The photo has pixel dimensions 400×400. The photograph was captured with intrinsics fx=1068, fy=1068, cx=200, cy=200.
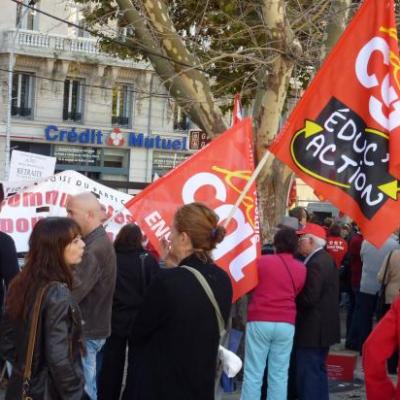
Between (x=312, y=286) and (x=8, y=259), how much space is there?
2.46 meters

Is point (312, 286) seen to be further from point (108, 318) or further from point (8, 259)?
point (8, 259)

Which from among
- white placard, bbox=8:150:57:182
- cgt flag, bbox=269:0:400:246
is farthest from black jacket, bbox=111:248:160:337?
white placard, bbox=8:150:57:182

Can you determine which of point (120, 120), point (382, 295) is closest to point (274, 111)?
point (382, 295)

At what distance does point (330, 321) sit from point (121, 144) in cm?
3346

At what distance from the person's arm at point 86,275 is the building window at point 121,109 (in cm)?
3452

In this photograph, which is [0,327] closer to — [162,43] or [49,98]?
[162,43]

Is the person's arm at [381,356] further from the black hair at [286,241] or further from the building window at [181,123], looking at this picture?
the building window at [181,123]

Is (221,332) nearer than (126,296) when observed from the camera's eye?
Yes

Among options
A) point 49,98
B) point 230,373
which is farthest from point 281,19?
point 49,98

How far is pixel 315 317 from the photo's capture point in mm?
8695

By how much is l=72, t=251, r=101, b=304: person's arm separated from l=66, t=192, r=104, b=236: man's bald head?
18cm

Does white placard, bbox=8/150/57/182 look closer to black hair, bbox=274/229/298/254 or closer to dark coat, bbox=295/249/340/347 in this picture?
dark coat, bbox=295/249/340/347

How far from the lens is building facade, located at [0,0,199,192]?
39156 mm

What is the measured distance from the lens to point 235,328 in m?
10.1
